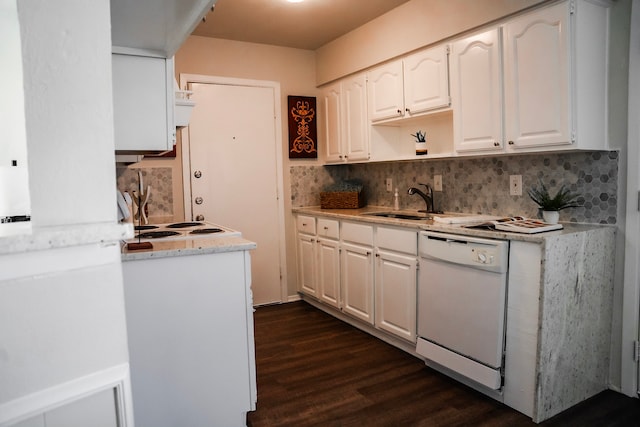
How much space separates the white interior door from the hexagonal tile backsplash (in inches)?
13.3

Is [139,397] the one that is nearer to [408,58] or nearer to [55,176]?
[55,176]

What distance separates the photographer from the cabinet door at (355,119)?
12.5ft

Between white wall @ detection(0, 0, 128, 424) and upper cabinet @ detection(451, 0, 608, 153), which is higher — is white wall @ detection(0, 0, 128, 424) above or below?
Answer: below

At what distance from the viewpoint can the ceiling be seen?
10.9 feet

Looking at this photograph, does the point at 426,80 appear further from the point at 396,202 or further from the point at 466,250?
the point at 466,250

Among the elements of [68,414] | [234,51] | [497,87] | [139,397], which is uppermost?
[234,51]

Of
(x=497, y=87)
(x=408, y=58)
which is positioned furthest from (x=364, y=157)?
(x=497, y=87)

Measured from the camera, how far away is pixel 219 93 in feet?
13.3

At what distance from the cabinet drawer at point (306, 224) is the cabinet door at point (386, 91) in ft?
3.58

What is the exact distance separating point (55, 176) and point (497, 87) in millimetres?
2402

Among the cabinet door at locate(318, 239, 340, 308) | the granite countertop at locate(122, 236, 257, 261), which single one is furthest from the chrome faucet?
the granite countertop at locate(122, 236, 257, 261)

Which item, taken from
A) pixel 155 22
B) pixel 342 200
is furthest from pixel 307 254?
pixel 155 22

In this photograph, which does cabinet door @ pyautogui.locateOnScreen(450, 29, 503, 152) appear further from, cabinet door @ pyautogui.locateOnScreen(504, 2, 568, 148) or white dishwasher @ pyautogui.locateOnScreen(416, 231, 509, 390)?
white dishwasher @ pyautogui.locateOnScreen(416, 231, 509, 390)

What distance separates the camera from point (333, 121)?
14.0 ft
